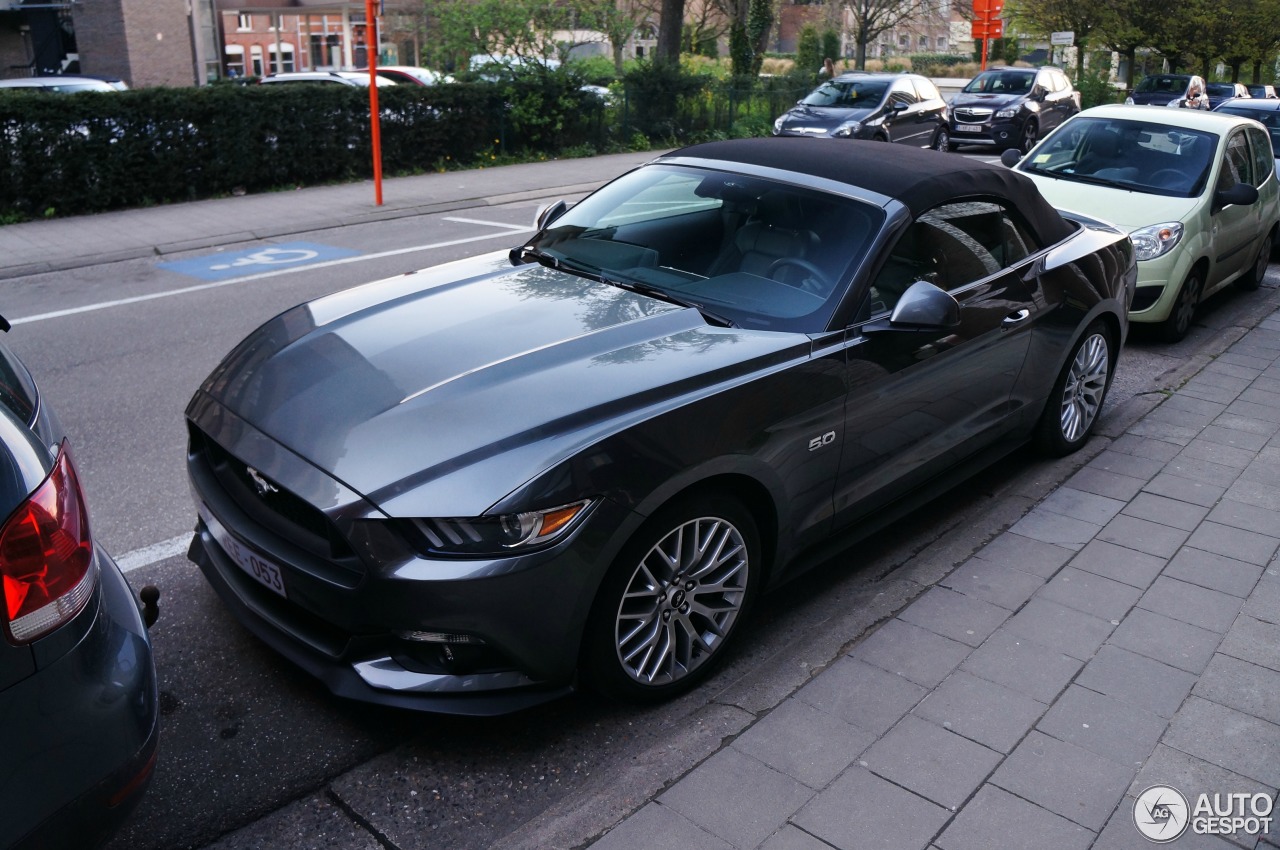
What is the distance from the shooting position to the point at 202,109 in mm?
13758

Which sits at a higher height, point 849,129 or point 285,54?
point 285,54

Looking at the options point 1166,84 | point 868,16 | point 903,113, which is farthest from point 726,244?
point 868,16

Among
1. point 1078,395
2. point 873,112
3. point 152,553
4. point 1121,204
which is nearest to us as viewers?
point 152,553

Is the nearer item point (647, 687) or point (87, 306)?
point (647, 687)

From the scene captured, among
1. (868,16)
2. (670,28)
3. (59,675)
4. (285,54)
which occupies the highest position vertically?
(868,16)

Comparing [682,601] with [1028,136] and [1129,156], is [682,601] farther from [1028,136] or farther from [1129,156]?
[1028,136]

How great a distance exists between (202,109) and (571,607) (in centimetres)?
1273

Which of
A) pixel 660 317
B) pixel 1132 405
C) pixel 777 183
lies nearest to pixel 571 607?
pixel 660 317

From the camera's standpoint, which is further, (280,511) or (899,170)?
(899,170)

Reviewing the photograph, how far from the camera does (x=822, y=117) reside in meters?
19.0

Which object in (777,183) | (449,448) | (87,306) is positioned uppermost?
(777,183)

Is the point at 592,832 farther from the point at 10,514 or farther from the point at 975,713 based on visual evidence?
the point at 10,514

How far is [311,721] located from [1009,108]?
2187cm

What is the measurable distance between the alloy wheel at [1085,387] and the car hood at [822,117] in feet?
44.4
